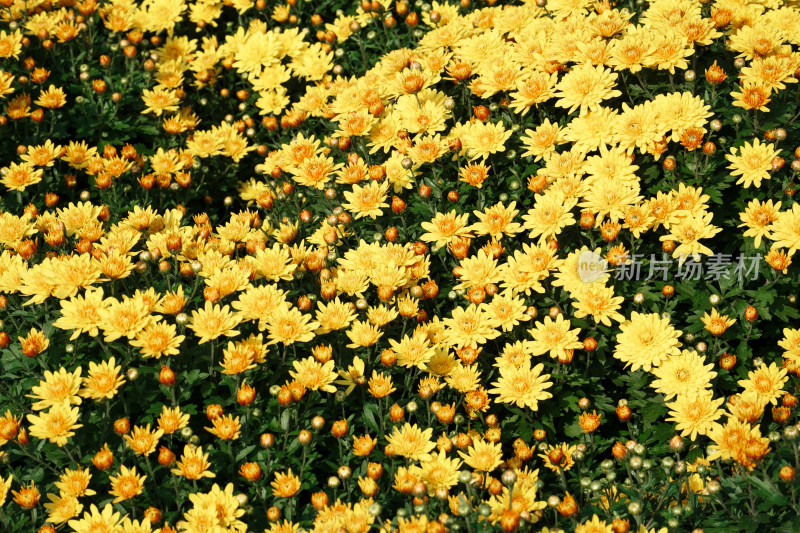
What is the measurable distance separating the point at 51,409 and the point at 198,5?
4.15 metres

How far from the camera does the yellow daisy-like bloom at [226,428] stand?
11.3 ft

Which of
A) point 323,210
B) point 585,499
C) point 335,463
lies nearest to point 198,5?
point 323,210

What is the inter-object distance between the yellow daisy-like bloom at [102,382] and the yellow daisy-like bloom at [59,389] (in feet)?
0.13

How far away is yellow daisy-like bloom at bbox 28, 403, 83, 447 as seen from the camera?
11.0 ft

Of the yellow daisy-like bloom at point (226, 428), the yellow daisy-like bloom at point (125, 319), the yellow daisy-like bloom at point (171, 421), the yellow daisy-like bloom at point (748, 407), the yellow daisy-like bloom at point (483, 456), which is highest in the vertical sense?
the yellow daisy-like bloom at point (125, 319)

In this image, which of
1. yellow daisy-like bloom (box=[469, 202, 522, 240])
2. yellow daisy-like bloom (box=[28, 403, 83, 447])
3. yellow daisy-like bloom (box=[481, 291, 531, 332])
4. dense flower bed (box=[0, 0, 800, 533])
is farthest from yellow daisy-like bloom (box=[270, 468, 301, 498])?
yellow daisy-like bloom (box=[469, 202, 522, 240])

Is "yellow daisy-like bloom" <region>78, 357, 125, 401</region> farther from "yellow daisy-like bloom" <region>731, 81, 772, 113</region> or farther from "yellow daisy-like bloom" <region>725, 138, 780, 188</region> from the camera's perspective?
"yellow daisy-like bloom" <region>731, 81, 772, 113</region>

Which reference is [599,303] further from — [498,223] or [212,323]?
[212,323]

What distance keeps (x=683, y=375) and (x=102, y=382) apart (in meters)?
2.67

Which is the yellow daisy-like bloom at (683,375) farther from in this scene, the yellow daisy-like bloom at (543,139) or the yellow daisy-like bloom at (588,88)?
→ the yellow daisy-like bloom at (588,88)

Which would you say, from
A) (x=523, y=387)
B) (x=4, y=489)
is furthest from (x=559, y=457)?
(x=4, y=489)

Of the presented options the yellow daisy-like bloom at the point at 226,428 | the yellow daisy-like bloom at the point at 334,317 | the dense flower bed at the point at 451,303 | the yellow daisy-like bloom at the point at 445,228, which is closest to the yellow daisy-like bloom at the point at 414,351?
the dense flower bed at the point at 451,303

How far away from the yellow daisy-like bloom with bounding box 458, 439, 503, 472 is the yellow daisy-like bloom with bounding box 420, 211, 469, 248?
1.21 m

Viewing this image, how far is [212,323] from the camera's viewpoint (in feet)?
12.1
